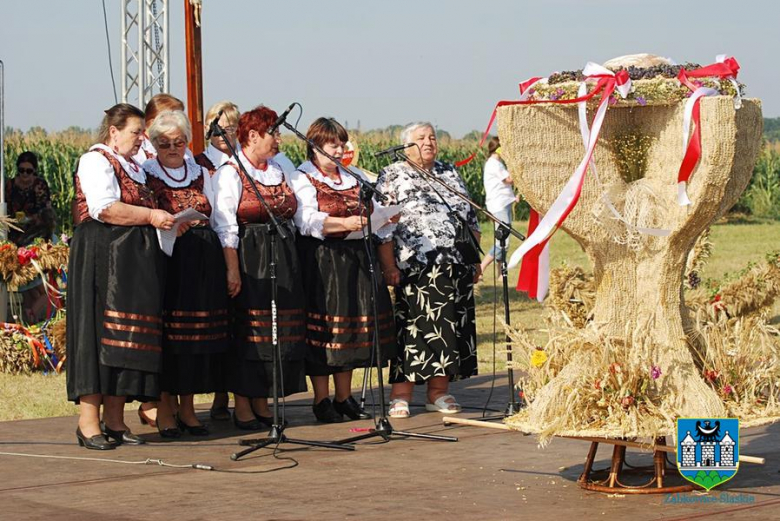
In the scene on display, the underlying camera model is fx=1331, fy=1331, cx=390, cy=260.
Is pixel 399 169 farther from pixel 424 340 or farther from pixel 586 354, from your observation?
pixel 586 354

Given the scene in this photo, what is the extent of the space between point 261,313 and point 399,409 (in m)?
1.05

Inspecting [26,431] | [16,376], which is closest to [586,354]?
[26,431]

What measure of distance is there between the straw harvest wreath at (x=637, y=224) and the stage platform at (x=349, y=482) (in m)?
0.35

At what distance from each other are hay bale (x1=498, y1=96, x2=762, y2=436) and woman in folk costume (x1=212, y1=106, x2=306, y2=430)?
2.12 meters

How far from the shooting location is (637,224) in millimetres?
5387

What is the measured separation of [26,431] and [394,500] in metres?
2.71

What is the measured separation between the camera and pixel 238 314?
7316mm

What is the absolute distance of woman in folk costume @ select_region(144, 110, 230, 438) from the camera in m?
6.92

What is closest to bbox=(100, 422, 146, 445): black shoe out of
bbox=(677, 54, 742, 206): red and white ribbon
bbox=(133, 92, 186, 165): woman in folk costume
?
bbox=(133, 92, 186, 165): woman in folk costume

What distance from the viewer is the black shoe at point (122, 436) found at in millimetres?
6832

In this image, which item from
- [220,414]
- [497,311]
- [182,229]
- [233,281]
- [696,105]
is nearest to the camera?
[696,105]

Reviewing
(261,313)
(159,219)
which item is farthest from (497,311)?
(159,219)

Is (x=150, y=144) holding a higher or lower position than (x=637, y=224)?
higher

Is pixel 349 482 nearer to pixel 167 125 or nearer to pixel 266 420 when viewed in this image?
pixel 266 420
